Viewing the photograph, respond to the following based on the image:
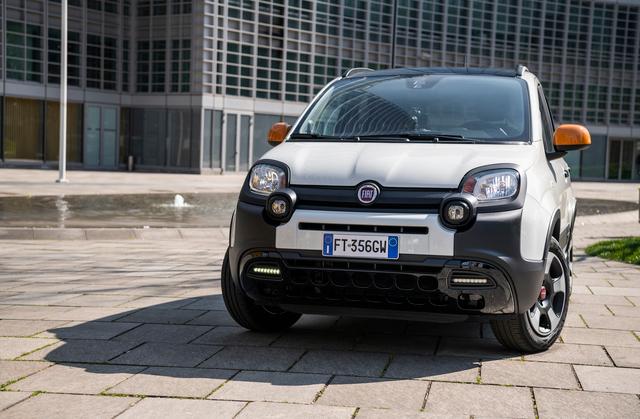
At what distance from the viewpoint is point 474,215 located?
4691mm

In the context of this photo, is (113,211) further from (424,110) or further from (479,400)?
(479,400)

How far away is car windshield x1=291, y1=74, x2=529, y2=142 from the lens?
5.62m

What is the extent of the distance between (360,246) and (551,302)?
1.40m

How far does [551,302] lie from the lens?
5422mm

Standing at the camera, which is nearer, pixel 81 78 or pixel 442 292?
pixel 442 292

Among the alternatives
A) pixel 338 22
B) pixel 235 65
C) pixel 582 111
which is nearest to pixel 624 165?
pixel 582 111

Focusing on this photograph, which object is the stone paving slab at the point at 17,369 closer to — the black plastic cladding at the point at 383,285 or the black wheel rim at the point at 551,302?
the black plastic cladding at the point at 383,285

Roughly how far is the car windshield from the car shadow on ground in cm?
129

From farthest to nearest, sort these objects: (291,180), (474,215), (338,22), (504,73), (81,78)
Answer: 1. (338,22)
2. (81,78)
3. (504,73)
4. (291,180)
5. (474,215)

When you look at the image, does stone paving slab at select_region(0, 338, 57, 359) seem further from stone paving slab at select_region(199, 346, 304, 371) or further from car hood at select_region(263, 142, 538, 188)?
car hood at select_region(263, 142, 538, 188)

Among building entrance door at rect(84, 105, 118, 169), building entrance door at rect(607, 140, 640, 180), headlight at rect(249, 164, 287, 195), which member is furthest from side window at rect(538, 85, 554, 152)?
building entrance door at rect(607, 140, 640, 180)

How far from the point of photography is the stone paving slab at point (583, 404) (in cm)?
393

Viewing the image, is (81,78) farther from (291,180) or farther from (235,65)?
(291,180)

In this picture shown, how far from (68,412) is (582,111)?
56.7m
